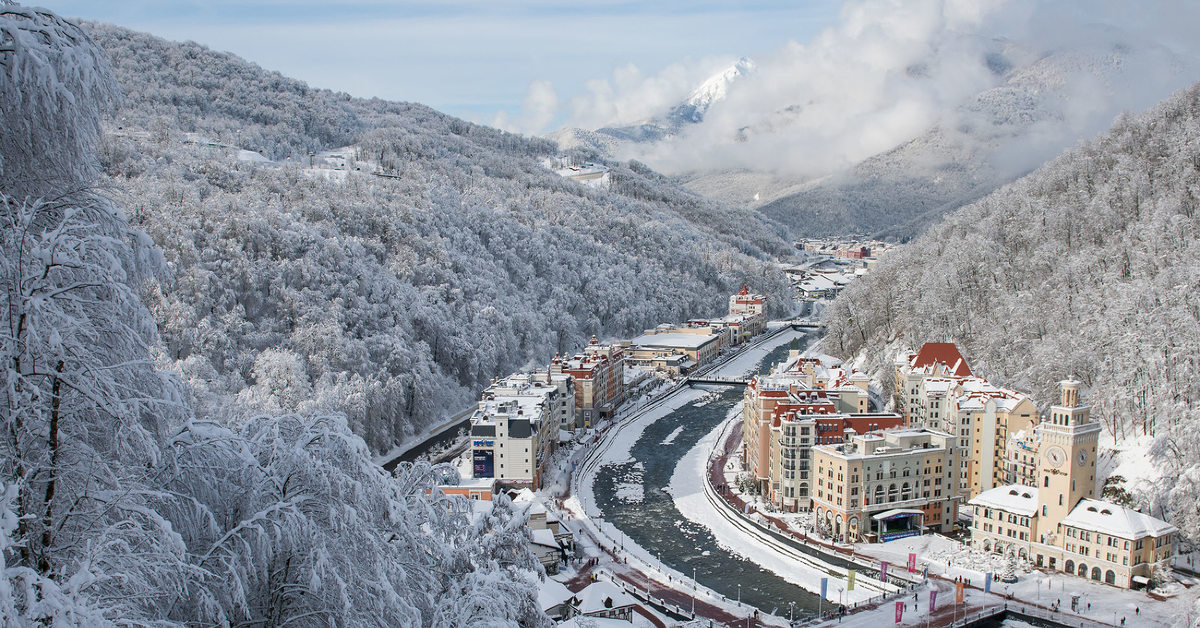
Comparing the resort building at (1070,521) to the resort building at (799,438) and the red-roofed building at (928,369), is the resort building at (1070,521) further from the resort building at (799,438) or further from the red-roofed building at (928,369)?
the red-roofed building at (928,369)

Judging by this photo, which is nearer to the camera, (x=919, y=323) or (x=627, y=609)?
(x=627, y=609)

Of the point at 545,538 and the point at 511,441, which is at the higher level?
the point at 511,441

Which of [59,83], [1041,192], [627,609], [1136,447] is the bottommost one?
[627,609]

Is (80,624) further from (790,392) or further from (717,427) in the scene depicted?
(717,427)

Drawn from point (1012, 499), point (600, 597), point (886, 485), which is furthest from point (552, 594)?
point (1012, 499)

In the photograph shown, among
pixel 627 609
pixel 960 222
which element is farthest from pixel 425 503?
pixel 960 222

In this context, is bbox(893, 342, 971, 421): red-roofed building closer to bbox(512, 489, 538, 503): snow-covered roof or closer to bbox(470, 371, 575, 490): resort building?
bbox(470, 371, 575, 490): resort building

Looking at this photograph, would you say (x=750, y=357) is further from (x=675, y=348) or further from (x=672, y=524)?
(x=672, y=524)
